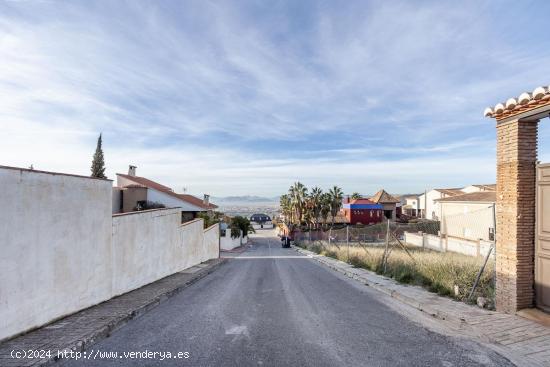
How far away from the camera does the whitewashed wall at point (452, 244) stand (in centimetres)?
1892

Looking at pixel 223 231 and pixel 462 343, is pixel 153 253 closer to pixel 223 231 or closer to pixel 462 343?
pixel 462 343

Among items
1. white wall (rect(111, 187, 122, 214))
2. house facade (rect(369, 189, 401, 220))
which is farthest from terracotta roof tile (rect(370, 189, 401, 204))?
white wall (rect(111, 187, 122, 214))

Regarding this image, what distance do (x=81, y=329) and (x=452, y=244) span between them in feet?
75.9

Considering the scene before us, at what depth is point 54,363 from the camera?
487 centimetres

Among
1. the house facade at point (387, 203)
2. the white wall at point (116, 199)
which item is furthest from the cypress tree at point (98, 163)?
the house facade at point (387, 203)

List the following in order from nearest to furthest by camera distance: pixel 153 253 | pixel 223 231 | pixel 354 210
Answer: pixel 153 253 → pixel 223 231 → pixel 354 210

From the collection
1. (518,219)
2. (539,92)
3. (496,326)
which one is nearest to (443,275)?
(518,219)

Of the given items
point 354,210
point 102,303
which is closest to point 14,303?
point 102,303

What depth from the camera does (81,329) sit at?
605 centimetres

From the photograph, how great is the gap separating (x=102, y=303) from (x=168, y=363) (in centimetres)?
396

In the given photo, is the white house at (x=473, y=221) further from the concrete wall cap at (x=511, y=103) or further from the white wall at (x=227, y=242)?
the white wall at (x=227, y=242)

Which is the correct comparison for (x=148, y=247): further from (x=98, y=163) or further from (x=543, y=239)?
(x=98, y=163)

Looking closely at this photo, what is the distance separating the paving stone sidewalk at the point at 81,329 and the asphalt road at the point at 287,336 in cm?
21

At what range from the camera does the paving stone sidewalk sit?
16.3 ft
